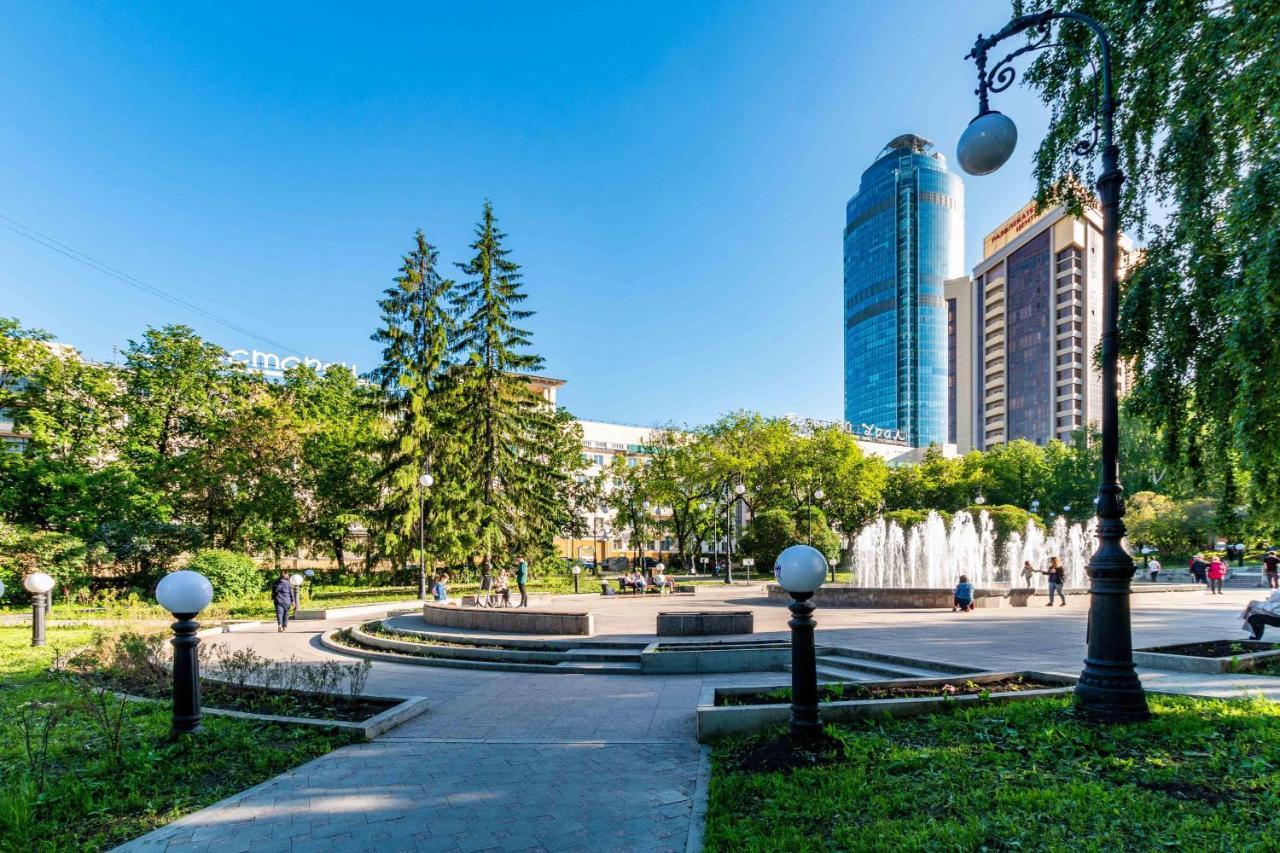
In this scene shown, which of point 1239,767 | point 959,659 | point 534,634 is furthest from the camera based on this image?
point 534,634

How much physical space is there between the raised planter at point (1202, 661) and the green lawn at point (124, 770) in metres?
10.7

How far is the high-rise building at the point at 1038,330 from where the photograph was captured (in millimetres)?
82000

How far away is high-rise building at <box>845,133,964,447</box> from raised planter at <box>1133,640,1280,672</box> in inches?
4839

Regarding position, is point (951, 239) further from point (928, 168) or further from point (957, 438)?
point (957, 438)

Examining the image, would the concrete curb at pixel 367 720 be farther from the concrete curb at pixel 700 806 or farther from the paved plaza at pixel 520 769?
the concrete curb at pixel 700 806

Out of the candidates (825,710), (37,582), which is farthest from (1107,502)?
A: (37,582)

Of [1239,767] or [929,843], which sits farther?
[1239,767]

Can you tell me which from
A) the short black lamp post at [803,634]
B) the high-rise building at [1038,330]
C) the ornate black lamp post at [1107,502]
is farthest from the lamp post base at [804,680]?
the high-rise building at [1038,330]

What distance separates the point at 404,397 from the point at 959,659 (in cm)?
2432

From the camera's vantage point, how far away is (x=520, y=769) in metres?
5.48

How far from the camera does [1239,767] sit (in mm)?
4504

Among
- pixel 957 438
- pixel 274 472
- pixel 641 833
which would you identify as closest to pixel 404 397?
pixel 274 472

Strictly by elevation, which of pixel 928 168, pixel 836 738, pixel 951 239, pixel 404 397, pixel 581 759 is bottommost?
pixel 581 759

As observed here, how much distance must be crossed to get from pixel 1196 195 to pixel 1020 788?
5.66 meters
